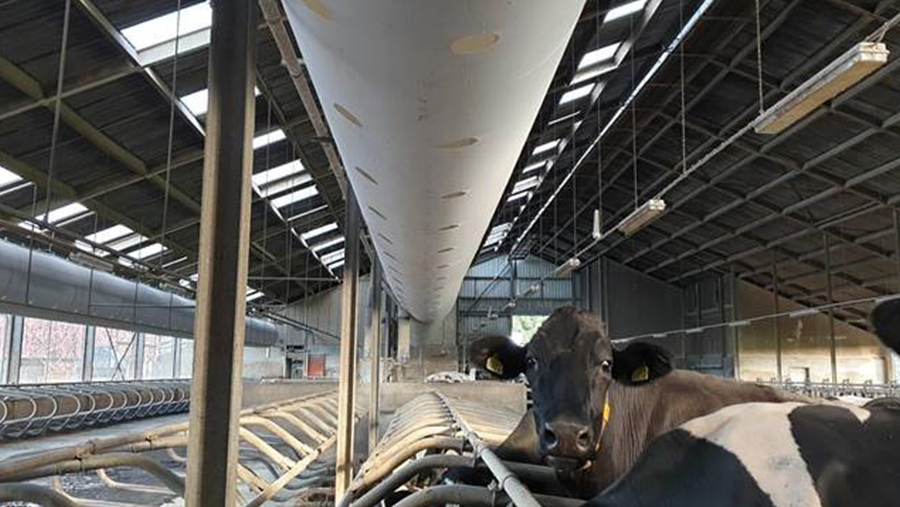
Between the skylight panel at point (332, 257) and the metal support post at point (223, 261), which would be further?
the skylight panel at point (332, 257)

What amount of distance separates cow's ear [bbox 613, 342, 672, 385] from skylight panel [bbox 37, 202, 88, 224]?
9.96 meters

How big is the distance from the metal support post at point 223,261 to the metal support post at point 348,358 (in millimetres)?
3676

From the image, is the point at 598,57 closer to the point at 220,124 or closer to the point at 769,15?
the point at 769,15

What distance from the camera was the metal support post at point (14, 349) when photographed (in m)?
14.5

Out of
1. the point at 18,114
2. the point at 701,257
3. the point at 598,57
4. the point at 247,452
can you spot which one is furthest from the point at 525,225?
the point at 18,114

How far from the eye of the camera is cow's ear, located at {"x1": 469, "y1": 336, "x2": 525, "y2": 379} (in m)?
3.30

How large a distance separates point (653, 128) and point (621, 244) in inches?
417

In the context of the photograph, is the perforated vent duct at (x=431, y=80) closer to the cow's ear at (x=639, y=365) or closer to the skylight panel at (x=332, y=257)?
the cow's ear at (x=639, y=365)

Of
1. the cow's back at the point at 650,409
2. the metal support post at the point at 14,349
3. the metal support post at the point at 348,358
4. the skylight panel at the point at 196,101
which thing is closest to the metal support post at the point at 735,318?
the skylight panel at the point at 196,101

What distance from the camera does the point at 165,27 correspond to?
7082 millimetres

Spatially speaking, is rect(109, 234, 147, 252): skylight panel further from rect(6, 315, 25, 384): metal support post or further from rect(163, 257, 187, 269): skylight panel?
rect(6, 315, 25, 384): metal support post

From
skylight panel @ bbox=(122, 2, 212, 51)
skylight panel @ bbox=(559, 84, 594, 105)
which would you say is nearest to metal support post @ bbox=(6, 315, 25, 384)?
skylight panel @ bbox=(122, 2, 212, 51)

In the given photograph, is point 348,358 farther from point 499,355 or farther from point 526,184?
point 526,184

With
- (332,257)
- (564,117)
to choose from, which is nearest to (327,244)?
(332,257)
